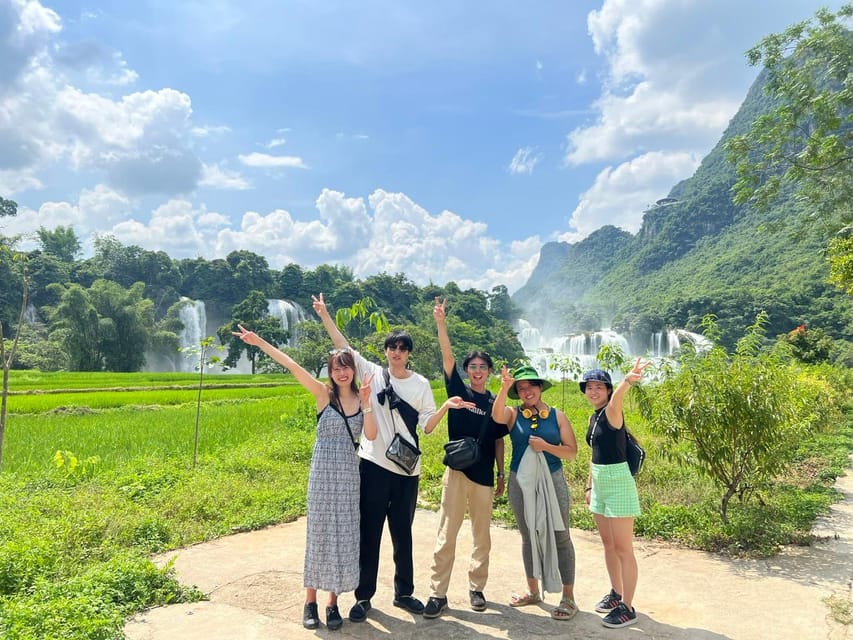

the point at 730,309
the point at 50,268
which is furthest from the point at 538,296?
the point at 50,268

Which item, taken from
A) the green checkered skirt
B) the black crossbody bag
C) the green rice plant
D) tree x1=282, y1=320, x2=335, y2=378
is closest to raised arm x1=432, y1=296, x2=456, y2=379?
the black crossbody bag

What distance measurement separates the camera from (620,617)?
3.29 meters

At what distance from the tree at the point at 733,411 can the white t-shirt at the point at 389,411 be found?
2.96 metres

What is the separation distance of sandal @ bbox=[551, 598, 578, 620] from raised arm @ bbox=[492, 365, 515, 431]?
1125mm

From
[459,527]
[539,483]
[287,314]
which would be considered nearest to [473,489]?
[459,527]

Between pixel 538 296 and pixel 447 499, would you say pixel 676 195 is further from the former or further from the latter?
pixel 447 499

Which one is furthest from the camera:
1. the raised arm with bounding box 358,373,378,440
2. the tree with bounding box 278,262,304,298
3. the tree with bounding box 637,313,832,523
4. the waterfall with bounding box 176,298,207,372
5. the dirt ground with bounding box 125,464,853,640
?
the tree with bounding box 278,262,304,298

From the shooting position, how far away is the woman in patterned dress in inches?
127

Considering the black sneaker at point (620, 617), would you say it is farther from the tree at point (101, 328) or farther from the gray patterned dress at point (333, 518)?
the tree at point (101, 328)

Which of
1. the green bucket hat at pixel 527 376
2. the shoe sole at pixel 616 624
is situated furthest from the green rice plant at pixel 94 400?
the shoe sole at pixel 616 624

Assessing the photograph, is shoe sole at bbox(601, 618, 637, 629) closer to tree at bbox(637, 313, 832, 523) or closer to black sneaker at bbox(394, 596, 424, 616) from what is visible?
black sneaker at bbox(394, 596, 424, 616)

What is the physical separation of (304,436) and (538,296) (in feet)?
380

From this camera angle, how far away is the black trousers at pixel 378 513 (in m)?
3.40

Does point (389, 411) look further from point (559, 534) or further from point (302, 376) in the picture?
point (559, 534)
